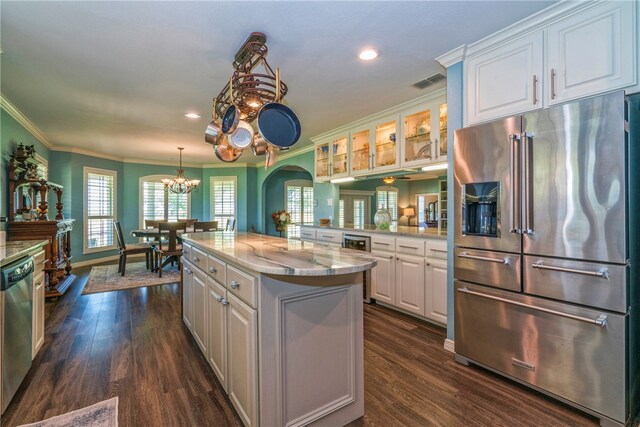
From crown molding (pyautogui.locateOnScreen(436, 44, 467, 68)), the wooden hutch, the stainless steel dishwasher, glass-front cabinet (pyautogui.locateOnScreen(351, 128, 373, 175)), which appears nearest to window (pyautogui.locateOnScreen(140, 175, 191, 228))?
the wooden hutch

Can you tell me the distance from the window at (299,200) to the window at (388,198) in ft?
6.46

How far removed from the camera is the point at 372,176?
13.4ft

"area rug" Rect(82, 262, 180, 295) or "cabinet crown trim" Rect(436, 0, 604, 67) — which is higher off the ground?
"cabinet crown trim" Rect(436, 0, 604, 67)

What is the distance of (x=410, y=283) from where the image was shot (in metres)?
3.13

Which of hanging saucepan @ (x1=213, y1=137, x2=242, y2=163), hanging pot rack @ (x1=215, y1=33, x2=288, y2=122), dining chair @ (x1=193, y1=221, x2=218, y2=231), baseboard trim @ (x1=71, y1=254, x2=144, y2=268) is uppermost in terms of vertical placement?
hanging pot rack @ (x1=215, y1=33, x2=288, y2=122)

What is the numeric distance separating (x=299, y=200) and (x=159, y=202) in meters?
3.59

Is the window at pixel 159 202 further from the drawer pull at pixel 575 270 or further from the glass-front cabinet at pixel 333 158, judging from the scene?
the drawer pull at pixel 575 270

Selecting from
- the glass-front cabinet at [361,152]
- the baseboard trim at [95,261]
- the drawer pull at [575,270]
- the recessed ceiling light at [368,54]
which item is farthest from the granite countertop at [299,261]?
the baseboard trim at [95,261]

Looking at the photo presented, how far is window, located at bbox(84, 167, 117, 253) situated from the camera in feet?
20.6

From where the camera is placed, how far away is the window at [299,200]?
8.18m

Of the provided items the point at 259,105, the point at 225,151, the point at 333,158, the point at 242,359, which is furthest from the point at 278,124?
the point at 333,158

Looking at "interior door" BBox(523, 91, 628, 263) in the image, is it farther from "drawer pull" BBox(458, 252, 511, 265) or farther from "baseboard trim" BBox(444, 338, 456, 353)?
"baseboard trim" BBox(444, 338, 456, 353)

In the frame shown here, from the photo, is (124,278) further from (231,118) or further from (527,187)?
(527,187)

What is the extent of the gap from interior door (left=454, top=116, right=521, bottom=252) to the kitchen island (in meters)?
1.04
